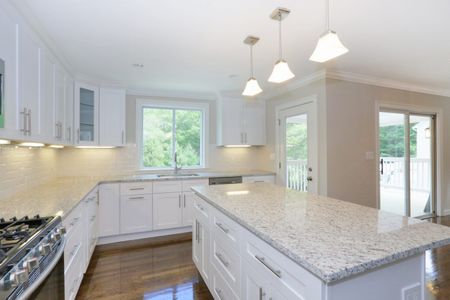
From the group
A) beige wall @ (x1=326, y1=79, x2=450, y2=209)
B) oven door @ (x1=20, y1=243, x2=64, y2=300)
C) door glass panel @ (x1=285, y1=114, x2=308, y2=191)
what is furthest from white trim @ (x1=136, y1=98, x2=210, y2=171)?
oven door @ (x1=20, y1=243, x2=64, y2=300)

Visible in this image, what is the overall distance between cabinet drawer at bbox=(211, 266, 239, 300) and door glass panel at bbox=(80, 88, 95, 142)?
2.70 m

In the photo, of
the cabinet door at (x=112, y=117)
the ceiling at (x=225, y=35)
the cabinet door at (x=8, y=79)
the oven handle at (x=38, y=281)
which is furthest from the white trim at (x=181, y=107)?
the oven handle at (x=38, y=281)

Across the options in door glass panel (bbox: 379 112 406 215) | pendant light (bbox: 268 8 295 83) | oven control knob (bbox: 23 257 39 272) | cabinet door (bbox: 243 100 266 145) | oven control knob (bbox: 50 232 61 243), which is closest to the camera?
oven control knob (bbox: 23 257 39 272)

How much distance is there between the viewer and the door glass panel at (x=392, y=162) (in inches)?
152

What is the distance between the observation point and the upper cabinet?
4.37 m

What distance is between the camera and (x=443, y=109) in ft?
14.5

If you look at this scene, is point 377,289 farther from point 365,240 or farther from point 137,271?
point 137,271

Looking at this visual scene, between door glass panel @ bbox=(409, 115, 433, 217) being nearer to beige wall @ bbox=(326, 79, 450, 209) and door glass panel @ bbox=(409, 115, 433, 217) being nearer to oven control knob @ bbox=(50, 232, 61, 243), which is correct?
beige wall @ bbox=(326, 79, 450, 209)

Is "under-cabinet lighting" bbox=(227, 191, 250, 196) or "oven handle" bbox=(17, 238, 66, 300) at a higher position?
"under-cabinet lighting" bbox=(227, 191, 250, 196)

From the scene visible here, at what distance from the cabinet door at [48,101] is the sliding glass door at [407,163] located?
4284 millimetres

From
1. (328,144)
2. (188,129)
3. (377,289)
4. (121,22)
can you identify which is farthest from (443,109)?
(121,22)

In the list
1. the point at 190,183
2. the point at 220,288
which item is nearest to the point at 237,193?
the point at 220,288

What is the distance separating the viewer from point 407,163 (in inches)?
161

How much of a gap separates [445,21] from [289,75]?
155cm
